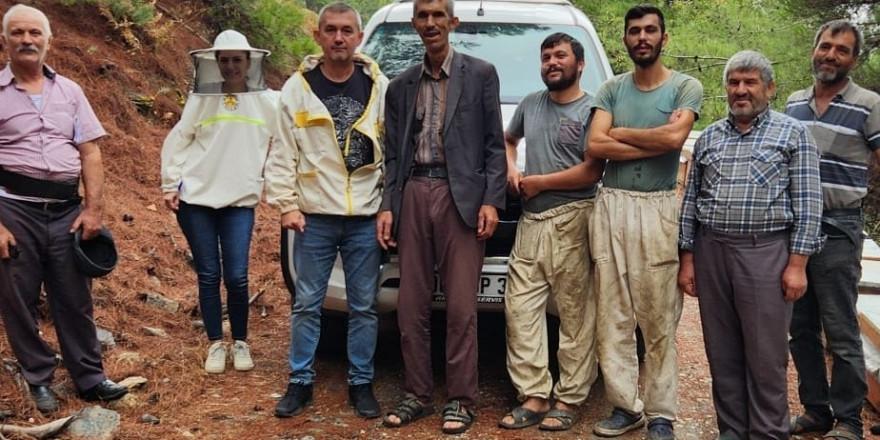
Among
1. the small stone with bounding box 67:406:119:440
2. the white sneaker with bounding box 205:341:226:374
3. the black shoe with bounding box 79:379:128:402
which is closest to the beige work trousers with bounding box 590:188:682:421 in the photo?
the white sneaker with bounding box 205:341:226:374

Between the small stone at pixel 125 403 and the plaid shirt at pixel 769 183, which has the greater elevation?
the plaid shirt at pixel 769 183

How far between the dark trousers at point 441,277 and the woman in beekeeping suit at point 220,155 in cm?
111

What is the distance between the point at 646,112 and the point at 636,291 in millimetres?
866

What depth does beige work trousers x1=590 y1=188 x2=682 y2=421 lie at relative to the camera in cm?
389

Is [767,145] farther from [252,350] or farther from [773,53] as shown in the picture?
[773,53]

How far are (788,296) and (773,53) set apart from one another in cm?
894

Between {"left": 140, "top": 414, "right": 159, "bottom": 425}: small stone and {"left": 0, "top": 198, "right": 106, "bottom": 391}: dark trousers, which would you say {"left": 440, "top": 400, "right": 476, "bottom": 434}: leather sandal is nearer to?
{"left": 140, "top": 414, "right": 159, "bottom": 425}: small stone

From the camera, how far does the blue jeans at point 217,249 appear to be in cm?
470

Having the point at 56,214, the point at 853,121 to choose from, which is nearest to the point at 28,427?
the point at 56,214

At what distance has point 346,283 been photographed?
434cm

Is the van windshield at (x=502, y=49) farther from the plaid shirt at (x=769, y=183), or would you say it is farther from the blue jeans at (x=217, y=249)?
the plaid shirt at (x=769, y=183)

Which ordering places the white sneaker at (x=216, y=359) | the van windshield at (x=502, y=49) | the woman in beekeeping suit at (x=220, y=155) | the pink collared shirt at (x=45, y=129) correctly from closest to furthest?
the pink collared shirt at (x=45, y=129) → the woman in beekeeping suit at (x=220, y=155) → the white sneaker at (x=216, y=359) → the van windshield at (x=502, y=49)

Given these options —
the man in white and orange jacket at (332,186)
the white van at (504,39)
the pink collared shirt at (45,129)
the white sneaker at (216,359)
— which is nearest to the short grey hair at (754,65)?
the white van at (504,39)

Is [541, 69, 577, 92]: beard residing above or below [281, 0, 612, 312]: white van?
below
